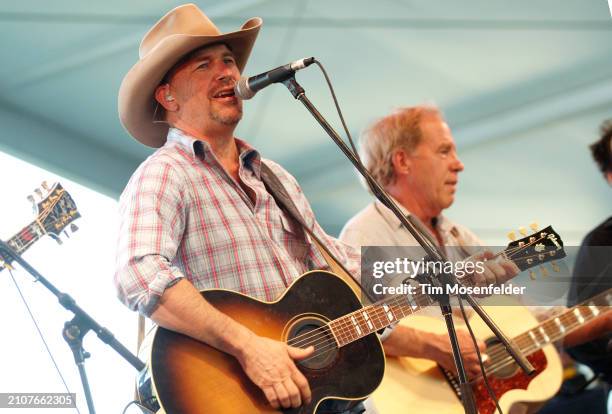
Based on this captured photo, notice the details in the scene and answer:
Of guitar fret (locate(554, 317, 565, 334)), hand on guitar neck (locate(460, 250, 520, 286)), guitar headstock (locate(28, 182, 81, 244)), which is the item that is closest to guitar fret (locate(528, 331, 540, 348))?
guitar fret (locate(554, 317, 565, 334))

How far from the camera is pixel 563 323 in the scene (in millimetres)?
3049

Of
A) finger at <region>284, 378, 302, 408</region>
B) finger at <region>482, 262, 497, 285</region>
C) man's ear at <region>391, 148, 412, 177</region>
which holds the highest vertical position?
man's ear at <region>391, 148, 412, 177</region>

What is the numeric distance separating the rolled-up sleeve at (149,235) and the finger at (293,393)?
1.23 ft

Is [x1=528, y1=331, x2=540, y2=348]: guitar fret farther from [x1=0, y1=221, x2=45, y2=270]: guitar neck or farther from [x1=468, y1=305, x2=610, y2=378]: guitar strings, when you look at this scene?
[x1=0, y1=221, x2=45, y2=270]: guitar neck

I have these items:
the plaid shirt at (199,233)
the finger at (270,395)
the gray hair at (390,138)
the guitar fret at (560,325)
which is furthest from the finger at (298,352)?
the gray hair at (390,138)

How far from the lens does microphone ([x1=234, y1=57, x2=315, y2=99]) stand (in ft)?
6.83

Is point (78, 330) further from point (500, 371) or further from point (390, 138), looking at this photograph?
point (390, 138)

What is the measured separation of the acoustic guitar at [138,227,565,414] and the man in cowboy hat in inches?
1.8

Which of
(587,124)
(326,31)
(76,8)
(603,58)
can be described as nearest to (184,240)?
(76,8)

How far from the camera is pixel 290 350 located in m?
2.01

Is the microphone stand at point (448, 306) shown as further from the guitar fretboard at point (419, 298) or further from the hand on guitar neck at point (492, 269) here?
the hand on guitar neck at point (492, 269)

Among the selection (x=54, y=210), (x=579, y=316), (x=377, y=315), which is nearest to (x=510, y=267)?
(x=377, y=315)

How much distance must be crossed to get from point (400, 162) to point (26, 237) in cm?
161

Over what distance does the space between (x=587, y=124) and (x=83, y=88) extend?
3482mm
